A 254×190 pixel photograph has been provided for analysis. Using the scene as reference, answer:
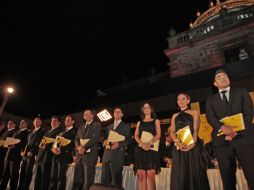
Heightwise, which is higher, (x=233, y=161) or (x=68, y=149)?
(x=68, y=149)

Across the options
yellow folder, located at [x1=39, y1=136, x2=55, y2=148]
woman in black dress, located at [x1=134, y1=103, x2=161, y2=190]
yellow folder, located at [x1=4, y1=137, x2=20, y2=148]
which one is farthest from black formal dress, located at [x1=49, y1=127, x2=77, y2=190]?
woman in black dress, located at [x1=134, y1=103, x2=161, y2=190]

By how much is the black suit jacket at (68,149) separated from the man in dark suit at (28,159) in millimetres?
767

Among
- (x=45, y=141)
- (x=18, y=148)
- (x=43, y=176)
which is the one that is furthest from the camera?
(x=18, y=148)

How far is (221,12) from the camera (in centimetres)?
991

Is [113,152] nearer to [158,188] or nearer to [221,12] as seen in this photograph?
[158,188]

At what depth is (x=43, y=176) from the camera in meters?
3.99

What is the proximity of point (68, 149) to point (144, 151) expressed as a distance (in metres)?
1.71

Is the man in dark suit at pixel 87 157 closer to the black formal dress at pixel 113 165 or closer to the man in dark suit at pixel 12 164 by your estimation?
the black formal dress at pixel 113 165

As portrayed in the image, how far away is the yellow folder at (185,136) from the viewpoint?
9.32ft

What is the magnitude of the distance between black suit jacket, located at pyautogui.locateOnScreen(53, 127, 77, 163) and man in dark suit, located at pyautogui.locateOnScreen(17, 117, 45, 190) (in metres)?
0.77

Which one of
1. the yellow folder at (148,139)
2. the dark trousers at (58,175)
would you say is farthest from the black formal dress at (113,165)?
the dark trousers at (58,175)

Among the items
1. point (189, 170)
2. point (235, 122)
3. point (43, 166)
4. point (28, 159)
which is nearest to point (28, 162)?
point (28, 159)

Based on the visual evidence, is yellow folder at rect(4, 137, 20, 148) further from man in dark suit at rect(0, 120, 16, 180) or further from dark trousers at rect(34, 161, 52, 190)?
dark trousers at rect(34, 161, 52, 190)

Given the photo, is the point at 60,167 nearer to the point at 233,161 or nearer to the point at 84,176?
the point at 84,176
